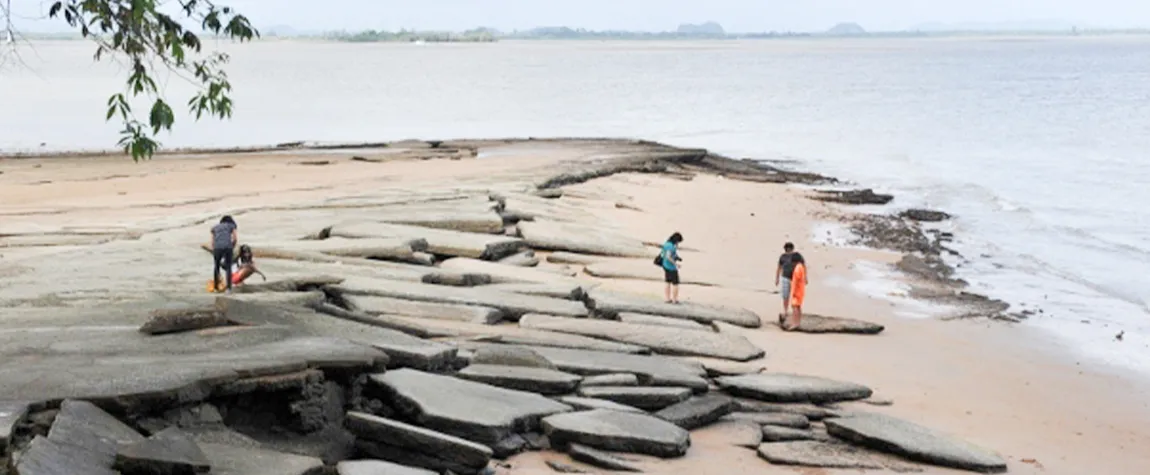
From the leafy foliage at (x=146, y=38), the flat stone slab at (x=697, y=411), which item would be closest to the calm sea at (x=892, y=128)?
the leafy foliage at (x=146, y=38)

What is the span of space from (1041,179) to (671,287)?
28.2 meters

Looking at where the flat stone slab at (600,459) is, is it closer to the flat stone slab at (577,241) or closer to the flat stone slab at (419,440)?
the flat stone slab at (419,440)

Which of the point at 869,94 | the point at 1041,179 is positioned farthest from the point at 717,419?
the point at 869,94

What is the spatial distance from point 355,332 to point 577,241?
941 centimetres

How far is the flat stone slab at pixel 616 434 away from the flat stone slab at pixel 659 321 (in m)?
4.16

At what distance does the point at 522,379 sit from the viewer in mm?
9977

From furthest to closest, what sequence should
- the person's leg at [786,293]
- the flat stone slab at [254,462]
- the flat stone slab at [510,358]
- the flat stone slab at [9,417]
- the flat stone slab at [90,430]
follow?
the person's leg at [786,293] → the flat stone slab at [510,358] → the flat stone slab at [254,462] → the flat stone slab at [90,430] → the flat stone slab at [9,417]

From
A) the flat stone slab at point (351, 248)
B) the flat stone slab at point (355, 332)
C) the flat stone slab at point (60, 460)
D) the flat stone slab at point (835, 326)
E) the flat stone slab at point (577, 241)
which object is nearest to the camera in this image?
the flat stone slab at point (60, 460)

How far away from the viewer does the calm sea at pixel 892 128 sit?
23609mm

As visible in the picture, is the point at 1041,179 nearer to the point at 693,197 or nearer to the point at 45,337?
the point at 693,197

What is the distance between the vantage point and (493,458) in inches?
346

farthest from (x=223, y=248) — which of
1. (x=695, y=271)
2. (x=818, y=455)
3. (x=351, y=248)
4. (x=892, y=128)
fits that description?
(x=892, y=128)

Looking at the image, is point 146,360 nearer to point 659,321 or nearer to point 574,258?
point 659,321

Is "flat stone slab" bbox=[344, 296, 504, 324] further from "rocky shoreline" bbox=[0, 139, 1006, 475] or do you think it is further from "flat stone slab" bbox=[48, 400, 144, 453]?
"flat stone slab" bbox=[48, 400, 144, 453]
